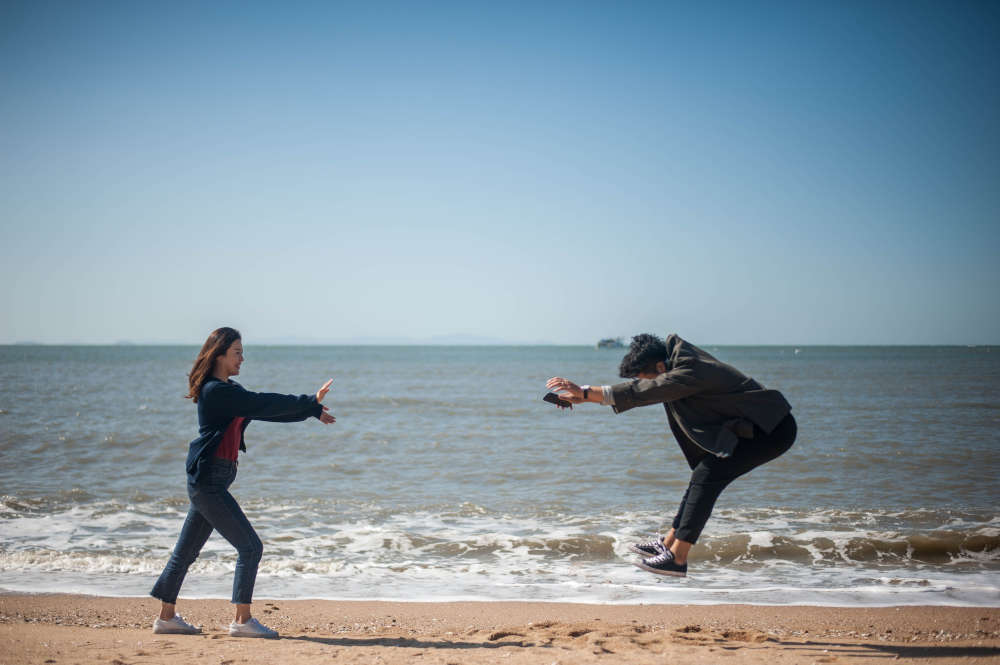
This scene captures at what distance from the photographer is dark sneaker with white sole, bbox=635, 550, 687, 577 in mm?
4906

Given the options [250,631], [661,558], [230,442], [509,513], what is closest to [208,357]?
[230,442]

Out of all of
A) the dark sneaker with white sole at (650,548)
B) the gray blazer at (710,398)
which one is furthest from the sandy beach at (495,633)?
the gray blazer at (710,398)

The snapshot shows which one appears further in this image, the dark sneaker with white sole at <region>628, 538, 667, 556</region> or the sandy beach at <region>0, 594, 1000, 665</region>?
the dark sneaker with white sole at <region>628, 538, 667, 556</region>

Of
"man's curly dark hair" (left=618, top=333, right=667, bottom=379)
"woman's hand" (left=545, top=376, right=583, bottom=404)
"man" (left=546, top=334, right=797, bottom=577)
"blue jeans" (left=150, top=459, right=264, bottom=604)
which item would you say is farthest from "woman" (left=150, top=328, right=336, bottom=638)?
"man's curly dark hair" (left=618, top=333, right=667, bottom=379)

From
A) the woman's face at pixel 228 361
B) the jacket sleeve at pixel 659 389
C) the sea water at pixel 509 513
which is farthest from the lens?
the sea water at pixel 509 513

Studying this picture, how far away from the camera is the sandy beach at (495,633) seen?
440 centimetres

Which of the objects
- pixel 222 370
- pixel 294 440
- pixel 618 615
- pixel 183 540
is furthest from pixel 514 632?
pixel 294 440

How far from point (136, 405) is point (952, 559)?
25855mm

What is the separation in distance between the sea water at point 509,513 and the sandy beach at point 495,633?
0.44 m

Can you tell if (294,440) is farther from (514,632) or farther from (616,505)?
(514,632)

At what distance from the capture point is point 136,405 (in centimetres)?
2531

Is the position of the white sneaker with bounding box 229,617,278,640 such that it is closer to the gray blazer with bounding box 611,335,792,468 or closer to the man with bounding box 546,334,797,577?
the man with bounding box 546,334,797,577

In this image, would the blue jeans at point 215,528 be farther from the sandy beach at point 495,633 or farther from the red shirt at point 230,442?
the sandy beach at point 495,633

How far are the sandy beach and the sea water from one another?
0.44 metres
